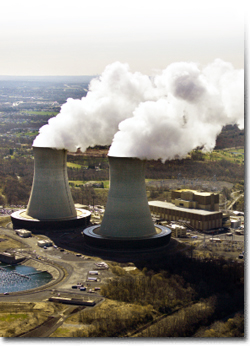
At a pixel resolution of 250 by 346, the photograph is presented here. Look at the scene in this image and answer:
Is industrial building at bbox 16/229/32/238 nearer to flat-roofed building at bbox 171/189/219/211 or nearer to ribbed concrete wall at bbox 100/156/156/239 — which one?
ribbed concrete wall at bbox 100/156/156/239

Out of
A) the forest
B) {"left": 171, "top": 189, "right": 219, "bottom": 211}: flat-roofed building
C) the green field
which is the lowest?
the forest

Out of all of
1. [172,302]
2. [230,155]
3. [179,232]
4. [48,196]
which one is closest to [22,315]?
[172,302]

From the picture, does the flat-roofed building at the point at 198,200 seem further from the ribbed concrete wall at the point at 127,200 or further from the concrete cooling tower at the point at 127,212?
the ribbed concrete wall at the point at 127,200

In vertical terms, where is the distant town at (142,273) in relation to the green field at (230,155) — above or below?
below

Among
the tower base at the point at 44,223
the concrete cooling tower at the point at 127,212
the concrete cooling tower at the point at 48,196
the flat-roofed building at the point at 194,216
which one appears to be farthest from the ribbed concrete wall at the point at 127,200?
the flat-roofed building at the point at 194,216

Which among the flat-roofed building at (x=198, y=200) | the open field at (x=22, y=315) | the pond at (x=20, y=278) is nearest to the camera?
the open field at (x=22, y=315)

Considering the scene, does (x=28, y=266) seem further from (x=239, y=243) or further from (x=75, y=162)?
(x=75, y=162)

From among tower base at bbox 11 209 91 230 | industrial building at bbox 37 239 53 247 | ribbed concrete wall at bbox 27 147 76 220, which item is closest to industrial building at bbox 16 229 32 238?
tower base at bbox 11 209 91 230
